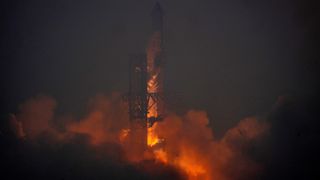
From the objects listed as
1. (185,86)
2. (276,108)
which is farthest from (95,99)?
(276,108)

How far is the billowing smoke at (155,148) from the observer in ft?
272

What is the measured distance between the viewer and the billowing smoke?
8300 cm

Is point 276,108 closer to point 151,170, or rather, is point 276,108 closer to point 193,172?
point 193,172

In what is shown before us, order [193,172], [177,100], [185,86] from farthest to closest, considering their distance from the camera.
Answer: [185,86]
[177,100]
[193,172]

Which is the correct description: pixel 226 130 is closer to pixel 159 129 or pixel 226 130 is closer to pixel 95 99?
pixel 159 129

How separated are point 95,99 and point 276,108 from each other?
37042 mm

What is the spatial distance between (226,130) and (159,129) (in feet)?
60.0

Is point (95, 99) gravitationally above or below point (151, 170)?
above

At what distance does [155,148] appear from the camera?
9000 centimetres

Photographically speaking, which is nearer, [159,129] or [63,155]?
[63,155]

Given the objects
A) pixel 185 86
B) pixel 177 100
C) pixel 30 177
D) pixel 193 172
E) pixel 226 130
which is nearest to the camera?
pixel 30 177

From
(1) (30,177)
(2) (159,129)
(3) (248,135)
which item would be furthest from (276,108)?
(1) (30,177)

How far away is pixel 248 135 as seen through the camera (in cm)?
9231

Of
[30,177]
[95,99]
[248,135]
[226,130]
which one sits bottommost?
[30,177]
